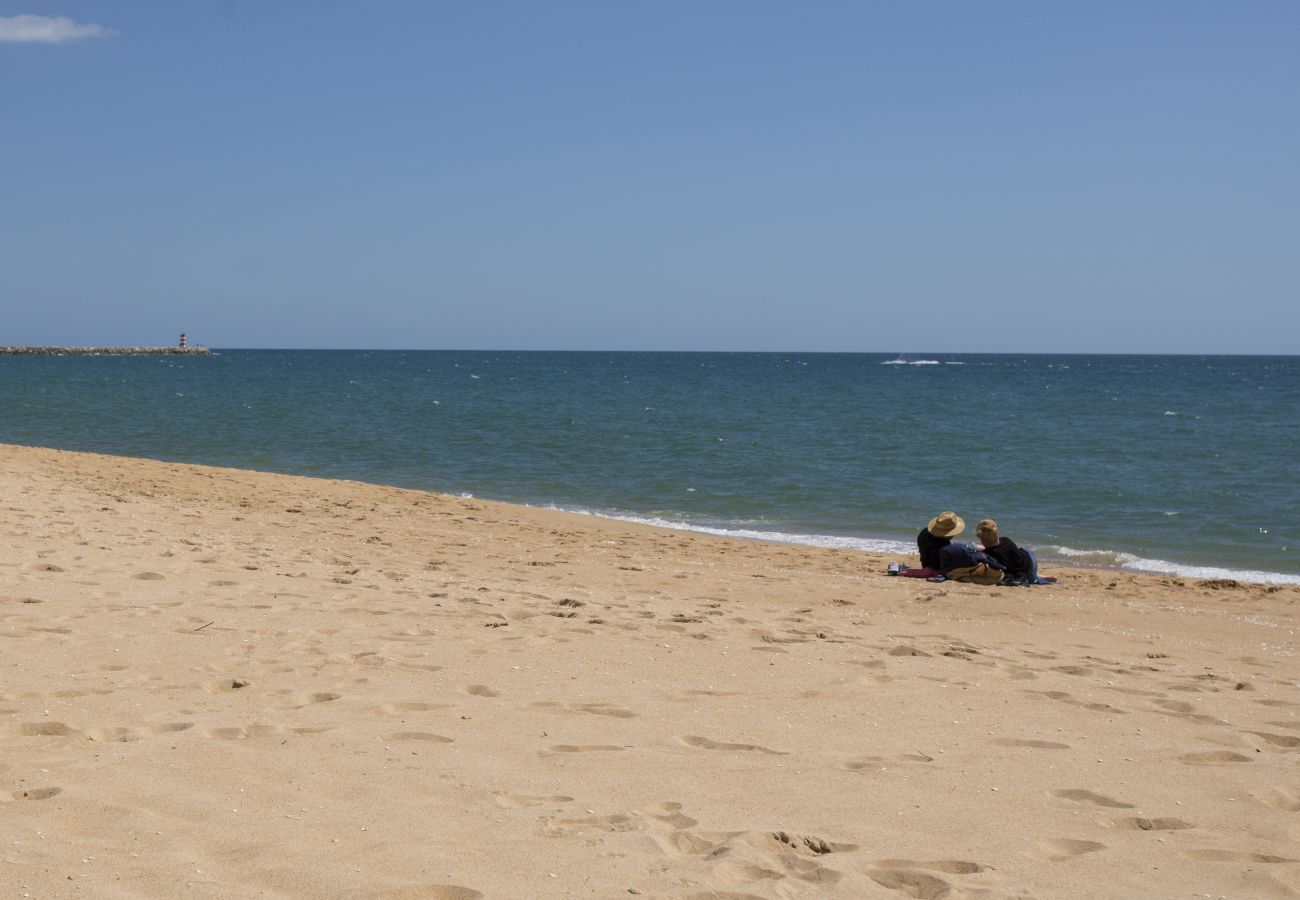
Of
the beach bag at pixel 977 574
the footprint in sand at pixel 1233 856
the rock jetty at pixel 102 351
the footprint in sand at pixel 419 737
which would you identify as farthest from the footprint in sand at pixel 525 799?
the rock jetty at pixel 102 351

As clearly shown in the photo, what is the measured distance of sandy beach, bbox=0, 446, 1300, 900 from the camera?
11.5 feet

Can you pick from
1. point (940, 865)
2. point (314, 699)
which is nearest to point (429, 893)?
point (940, 865)

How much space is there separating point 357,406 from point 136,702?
42.4m

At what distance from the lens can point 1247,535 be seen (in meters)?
16.4

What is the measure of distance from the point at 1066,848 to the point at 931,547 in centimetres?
754

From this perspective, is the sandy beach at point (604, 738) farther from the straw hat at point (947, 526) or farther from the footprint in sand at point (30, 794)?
the straw hat at point (947, 526)

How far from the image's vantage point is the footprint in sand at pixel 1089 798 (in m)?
4.30

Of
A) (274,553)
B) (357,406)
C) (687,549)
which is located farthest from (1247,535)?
(357,406)

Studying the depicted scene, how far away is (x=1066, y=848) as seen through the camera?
3850mm

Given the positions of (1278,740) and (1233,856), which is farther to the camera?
(1278,740)

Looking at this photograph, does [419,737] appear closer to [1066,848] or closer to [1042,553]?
[1066,848]

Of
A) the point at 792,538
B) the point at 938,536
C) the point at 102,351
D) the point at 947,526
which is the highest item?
the point at 102,351

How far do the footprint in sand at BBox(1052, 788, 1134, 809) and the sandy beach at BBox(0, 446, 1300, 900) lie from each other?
12mm

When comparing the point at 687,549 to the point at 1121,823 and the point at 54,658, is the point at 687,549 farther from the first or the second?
the point at 1121,823
